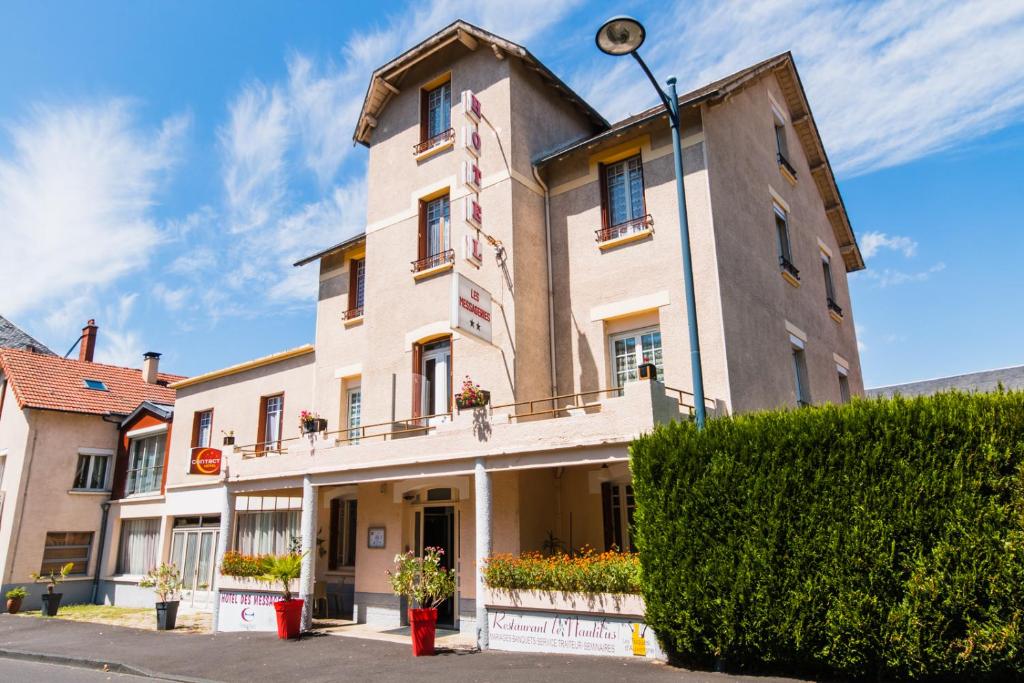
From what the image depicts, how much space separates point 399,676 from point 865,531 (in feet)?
20.1

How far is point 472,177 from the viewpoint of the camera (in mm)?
13695

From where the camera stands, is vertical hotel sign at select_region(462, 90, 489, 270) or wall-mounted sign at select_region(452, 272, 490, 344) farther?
vertical hotel sign at select_region(462, 90, 489, 270)

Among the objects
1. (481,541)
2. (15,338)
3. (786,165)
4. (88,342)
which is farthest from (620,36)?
(15,338)

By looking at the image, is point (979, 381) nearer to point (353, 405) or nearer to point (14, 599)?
point (353, 405)

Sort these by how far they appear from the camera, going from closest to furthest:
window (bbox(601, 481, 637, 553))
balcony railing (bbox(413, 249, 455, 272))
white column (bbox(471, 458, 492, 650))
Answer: white column (bbox(471, 458, 492, 650))
window (bbox(601, 481, 637, 553))
balcony railing (bbox(413, 249, 455, 272))

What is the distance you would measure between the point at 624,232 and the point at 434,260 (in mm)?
4089

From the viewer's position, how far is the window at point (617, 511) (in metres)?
12.5

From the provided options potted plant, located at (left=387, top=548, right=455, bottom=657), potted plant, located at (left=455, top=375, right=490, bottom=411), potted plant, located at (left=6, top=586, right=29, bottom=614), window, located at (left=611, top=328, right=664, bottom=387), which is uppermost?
window, located at (left=611, top=328, right=664, bottom=387)

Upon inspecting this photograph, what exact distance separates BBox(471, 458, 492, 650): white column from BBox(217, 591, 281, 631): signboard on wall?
16.7ft

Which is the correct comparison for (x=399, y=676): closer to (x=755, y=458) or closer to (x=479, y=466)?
(x=479, y=466)

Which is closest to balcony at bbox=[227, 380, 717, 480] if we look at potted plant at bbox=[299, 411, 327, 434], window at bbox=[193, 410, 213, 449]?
potted plant at bbox=[299, 411, 327, 434]

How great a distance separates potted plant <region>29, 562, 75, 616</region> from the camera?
66.6 ft

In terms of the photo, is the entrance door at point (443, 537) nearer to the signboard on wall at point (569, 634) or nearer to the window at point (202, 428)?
the signboard on wall at point (569, 634)

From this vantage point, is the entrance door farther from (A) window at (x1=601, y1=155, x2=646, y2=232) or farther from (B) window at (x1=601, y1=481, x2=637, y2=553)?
(A) window at (x1=601, y1=155, x2=646, y2=232)
